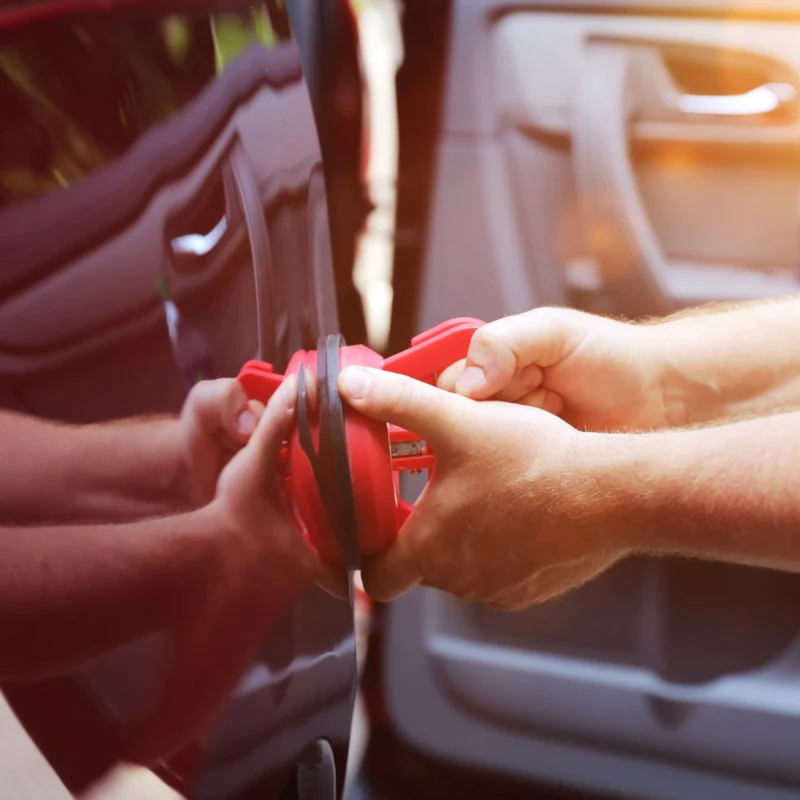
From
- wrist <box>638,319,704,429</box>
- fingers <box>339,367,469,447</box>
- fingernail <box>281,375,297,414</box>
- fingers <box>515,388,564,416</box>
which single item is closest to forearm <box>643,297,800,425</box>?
wrist <box>638,319,704,429</box>

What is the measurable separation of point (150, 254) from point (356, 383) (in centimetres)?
16

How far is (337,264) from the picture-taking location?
112 centimetres

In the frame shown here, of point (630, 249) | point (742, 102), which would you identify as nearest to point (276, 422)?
point (630, 249)

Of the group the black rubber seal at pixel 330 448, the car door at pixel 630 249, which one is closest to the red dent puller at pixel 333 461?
the black rubber seal at pixel 330 448

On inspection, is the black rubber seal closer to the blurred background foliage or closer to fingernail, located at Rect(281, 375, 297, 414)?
fingernail, located at Rect(281, 375, 297, 414)

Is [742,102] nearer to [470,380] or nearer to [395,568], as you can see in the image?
[470,380]

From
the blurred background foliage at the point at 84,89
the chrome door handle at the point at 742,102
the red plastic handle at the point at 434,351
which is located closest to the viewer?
the blurred background foliage at the point at 84,89

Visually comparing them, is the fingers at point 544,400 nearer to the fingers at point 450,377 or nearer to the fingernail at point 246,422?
the fingers at point 450,377

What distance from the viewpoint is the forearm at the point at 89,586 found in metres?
0.32

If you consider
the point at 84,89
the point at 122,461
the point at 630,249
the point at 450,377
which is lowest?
the point at 630,249

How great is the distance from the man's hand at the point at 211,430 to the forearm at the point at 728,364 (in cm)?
47

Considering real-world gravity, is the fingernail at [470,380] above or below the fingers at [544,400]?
above

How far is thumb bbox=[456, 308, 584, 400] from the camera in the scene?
598 mm

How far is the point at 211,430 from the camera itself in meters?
0.45
